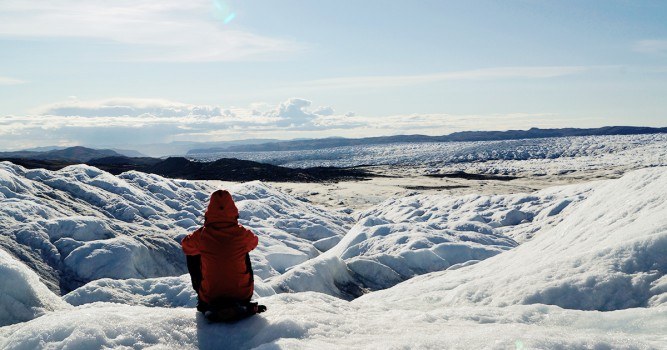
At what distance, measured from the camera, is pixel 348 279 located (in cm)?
1031

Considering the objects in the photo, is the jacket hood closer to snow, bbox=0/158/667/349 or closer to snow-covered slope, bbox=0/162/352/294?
snow, bbox=0/158/667/349

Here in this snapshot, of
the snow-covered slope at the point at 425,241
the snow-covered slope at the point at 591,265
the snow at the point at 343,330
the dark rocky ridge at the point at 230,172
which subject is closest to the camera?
the snow at the point at 343,330

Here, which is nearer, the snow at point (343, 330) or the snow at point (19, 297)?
the snow at point (343, 330)

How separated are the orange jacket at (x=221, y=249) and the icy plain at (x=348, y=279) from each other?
317mm

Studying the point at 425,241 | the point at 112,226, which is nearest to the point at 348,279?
the point at 425,241

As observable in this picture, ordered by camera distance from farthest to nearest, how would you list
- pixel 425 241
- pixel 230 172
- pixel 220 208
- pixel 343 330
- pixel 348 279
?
pixel 230 172 < pixel 425 241 < pixel 348 279 < pixel 220 208 < pixel 343 330

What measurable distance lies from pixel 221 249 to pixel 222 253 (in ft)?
0.12

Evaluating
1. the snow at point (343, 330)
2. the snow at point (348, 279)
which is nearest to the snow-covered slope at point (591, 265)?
the snow at point (348, 279)

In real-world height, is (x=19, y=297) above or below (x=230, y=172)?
above

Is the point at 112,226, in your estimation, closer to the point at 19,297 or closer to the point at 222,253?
the point at 19,297

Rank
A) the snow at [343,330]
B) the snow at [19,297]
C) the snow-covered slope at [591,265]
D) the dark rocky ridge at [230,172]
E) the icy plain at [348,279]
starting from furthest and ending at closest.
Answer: the dark rocky ridge at [230,172] → the snow-covered slope at [591,265] → the snow at [19,297] → the icy plain at [348,279] → the snow at [343,330]

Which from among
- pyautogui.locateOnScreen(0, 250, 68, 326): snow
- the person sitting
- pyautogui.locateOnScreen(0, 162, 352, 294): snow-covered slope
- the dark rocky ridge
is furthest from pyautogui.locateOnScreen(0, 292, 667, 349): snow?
the dark rocky ridge

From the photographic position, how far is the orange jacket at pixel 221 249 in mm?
4336

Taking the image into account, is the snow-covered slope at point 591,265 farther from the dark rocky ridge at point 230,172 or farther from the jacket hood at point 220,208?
the dark rocky ridge at point 230,172
